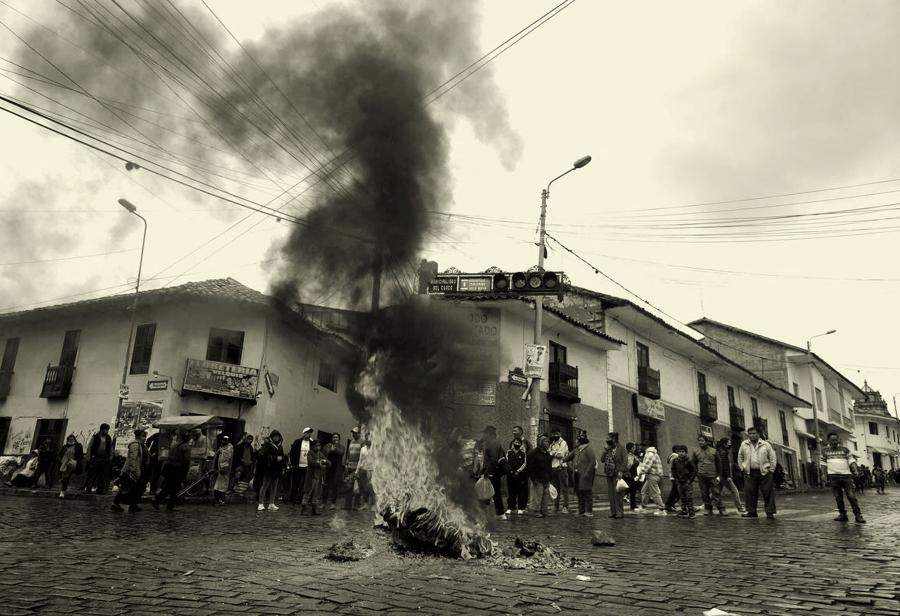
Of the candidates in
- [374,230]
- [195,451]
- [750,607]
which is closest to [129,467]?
[195,451]

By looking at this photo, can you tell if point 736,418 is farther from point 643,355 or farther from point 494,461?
point 494,461

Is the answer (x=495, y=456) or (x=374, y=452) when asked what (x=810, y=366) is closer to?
(x=495, y=456)

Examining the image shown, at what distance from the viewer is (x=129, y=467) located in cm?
1070

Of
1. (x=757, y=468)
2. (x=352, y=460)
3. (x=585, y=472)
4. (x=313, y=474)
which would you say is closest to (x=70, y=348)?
(x=313, y=474)

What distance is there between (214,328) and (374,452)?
14219 millimetres

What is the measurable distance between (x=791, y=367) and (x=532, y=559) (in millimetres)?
42979

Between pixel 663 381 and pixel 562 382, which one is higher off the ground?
pixel 663 381

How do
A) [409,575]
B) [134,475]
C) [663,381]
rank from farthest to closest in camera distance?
1. [663,381]
2. [134,475]
3. [409,575]

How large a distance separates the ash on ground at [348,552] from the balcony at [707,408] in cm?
2766

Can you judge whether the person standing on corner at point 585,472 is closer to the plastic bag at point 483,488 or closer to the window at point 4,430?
the plastic bag at point 483,488

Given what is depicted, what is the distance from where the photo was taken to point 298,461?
522 inches

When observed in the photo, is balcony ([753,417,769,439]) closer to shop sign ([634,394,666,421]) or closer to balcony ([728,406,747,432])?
balcony ([728,406,747,432])

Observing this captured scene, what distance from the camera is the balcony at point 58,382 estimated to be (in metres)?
21.4

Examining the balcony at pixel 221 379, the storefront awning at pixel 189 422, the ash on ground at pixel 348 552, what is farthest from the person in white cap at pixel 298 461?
the ash on ground at pixel 348 552
